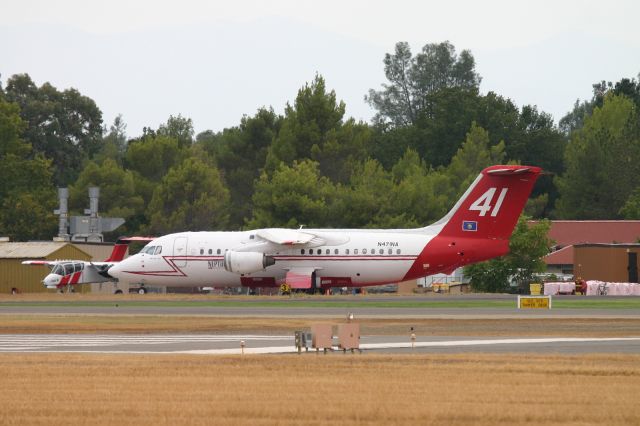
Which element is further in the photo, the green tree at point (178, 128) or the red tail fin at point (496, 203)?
the green tree at point (178, 128)

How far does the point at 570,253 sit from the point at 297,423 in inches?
3236

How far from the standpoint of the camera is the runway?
34.7m

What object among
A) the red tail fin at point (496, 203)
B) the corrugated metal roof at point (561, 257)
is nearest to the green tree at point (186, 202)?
the corrugated metal roof at point (561, 257)

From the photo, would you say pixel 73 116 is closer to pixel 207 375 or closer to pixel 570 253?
pixel 570 253

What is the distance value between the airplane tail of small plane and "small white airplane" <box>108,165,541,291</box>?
5cm

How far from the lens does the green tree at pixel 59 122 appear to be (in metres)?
156

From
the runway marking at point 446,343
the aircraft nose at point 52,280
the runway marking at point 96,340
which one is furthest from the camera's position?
the aircraft nose at point 52,280

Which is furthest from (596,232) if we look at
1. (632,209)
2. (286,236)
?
(286,236)

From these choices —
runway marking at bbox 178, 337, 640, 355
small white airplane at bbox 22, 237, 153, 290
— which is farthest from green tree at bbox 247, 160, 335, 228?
runway marking at bbox 178, 337, 640, 355

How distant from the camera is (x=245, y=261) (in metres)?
71.5

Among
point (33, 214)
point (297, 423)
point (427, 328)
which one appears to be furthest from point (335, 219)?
point (297, 423)

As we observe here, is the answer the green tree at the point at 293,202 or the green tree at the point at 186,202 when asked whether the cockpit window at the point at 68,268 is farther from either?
the green tree at the point at 186,202

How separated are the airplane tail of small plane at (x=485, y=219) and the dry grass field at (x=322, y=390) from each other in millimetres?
37099

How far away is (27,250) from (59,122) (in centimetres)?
7319
